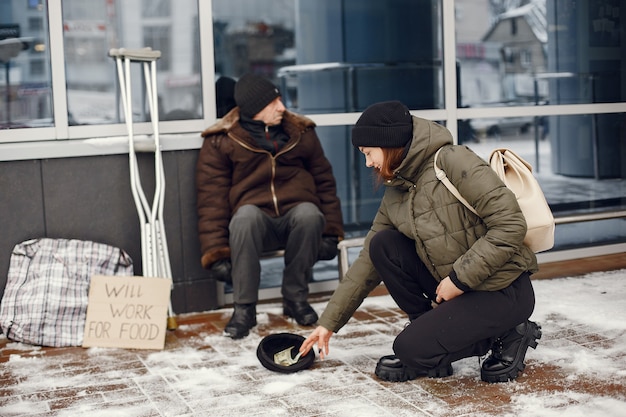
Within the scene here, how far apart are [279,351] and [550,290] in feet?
6.48

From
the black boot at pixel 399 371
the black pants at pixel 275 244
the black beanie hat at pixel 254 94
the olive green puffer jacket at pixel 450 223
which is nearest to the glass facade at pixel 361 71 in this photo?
the black beanie hat at pixel 254 94

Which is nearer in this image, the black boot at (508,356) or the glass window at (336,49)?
the black boot at (508,356)

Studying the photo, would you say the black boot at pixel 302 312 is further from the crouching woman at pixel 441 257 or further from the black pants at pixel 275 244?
the crouching woman at pixel 441 257

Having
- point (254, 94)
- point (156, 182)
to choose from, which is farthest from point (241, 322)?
point (254, 94)

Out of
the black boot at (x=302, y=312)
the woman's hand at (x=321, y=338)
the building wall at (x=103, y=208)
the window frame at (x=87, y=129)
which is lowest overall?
the black boot at (x=302, y=312)

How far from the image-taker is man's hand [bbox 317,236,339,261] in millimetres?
5105

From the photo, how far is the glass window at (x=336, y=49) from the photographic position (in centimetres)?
540

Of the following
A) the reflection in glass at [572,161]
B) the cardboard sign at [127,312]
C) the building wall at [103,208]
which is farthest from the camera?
the reflection in glass at [572,161]

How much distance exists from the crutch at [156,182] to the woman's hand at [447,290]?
1.69 meters

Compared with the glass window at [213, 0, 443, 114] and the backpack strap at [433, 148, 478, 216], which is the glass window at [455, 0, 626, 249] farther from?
the backpack strap at [433, 148, 478, 216]

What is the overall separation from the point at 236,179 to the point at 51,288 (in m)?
1.07

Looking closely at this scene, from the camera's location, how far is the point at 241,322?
4.74 m

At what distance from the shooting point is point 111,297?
4727mm

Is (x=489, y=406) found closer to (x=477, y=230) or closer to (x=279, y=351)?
(x=477, y=230)
